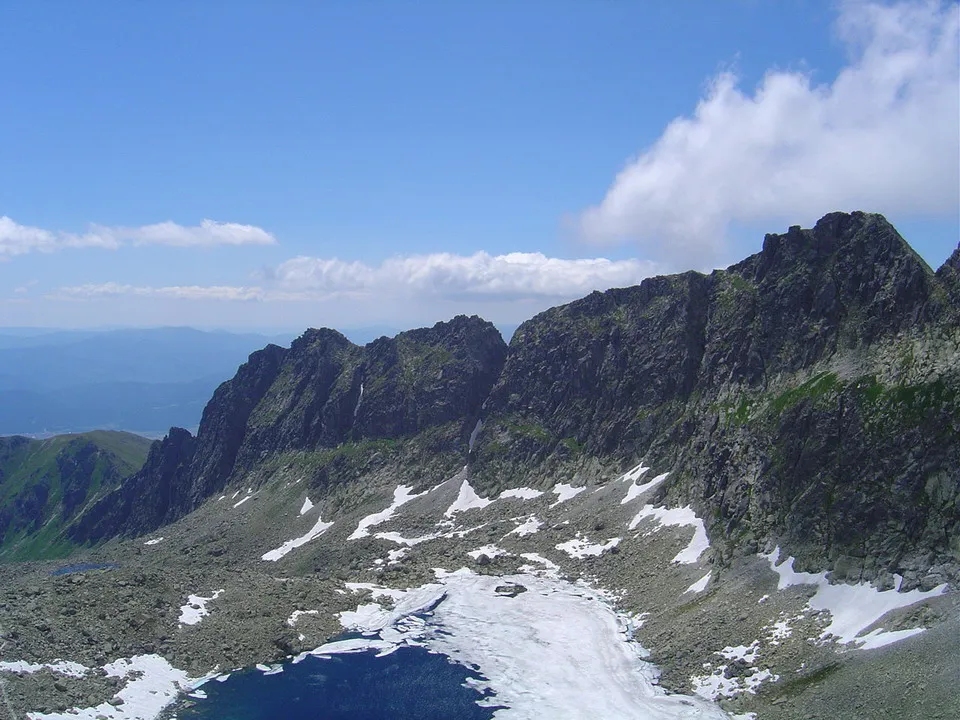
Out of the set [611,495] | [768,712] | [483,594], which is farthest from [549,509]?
[768,712]

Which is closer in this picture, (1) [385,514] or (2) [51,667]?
(2) [51,667]

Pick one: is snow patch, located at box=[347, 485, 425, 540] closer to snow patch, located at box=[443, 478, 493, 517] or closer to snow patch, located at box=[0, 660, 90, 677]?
snow patch, located at box=[443, 478, 493, 517]

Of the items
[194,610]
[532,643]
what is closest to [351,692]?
[532,643]


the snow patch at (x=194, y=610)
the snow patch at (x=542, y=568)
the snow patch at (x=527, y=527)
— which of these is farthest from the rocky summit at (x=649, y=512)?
the snow patch at (x=527, y=527)

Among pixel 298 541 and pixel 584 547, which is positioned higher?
pixel 584 547

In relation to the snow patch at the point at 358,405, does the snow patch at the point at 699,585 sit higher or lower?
lower

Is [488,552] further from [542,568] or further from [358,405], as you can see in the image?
[358,405]

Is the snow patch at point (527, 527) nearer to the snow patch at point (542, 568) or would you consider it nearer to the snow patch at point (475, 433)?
the snow patch at point (542, 568)
